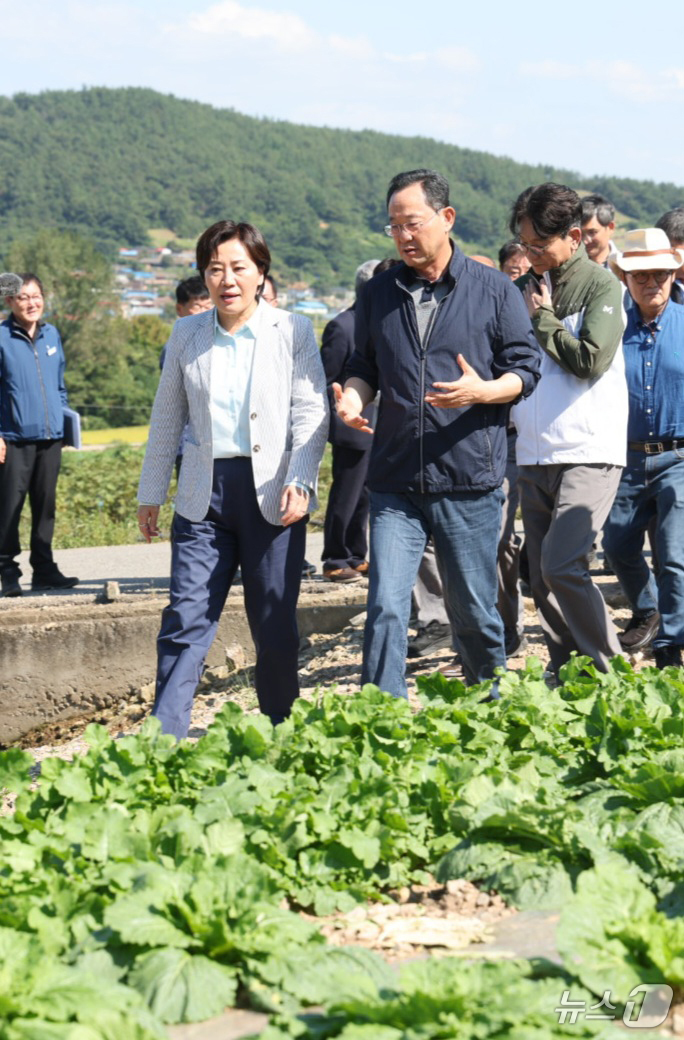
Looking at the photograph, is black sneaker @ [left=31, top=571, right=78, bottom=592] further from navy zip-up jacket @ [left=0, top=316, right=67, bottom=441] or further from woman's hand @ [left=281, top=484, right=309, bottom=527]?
woman's hand @ [left=281, top=484, right=309, bottom=527]

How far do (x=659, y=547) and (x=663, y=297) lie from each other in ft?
3.93

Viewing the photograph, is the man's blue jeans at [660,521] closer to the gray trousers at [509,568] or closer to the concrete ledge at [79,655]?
the gray trousers at [509,568]

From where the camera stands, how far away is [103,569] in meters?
11.6

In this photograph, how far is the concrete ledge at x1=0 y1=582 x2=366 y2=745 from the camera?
857 centimetres

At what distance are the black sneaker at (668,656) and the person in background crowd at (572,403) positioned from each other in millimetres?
479

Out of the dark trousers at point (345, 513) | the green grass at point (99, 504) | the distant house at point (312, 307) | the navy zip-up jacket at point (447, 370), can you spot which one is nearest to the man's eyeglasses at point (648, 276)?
the navy zip-up jacket at point (447, 370)

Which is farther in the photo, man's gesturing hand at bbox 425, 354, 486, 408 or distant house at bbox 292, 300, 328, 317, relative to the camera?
distant house at bbox 292, 300, 328, 317

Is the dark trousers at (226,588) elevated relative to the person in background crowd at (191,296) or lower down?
lower down

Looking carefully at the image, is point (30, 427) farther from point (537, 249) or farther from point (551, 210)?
point (551, 210)

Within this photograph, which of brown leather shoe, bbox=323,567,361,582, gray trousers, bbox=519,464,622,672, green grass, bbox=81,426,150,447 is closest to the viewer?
gray trousers, bbox=519,464,622,672

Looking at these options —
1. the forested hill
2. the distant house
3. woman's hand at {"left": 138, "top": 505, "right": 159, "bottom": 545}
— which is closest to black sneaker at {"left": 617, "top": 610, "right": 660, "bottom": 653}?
woman's hand at {"left": 138, "top": 505, "right": 159, "bottom": 545}

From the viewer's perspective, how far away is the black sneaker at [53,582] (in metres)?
10.2

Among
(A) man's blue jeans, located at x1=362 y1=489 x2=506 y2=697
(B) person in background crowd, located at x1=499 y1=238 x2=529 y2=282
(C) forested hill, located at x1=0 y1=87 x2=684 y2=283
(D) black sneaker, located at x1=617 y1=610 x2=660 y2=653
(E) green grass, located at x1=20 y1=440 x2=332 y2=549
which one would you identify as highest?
(C) forested hill, located at x1=0 y1=87 x2=684 y2=283

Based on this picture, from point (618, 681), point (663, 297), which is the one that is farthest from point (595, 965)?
point (663, 297)
